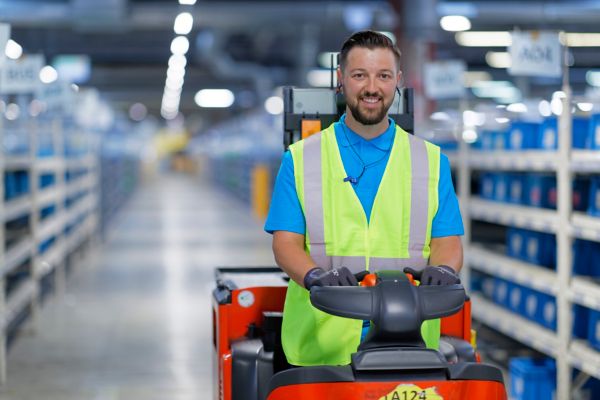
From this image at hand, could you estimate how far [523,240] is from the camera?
635 centimetres

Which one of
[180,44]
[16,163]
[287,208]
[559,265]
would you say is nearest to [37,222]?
[16,163]

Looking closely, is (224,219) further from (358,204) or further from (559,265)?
(358,204)

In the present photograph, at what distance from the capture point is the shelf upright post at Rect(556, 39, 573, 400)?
5336 mm

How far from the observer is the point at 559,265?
5480mm

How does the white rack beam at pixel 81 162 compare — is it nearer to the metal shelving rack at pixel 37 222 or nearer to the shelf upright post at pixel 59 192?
the metal shelving rack at pixel 37 222

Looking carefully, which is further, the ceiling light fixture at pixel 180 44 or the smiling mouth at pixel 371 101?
the ceiling light fixture at pixel 180 44

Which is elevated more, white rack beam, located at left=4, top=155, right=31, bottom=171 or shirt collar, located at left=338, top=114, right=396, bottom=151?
white rack beam, located at left=4, top=155, right=31, bottom=171

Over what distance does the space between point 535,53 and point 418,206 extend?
19.6ft

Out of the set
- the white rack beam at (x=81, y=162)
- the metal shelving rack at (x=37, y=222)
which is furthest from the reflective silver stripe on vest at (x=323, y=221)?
the white rack beam at (x=81, y=162)

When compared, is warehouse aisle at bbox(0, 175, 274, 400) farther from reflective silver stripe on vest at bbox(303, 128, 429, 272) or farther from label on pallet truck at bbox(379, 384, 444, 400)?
label on pallet truck at bbox(379, 384, 444, 400)

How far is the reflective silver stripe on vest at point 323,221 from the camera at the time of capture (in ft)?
8.95

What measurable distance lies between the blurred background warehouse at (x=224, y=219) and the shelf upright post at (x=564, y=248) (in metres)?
0.01

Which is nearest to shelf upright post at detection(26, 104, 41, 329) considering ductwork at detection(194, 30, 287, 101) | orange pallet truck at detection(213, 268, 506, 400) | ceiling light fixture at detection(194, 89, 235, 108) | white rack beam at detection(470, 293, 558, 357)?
white rack beam at detection(470, 293, 558, 357)

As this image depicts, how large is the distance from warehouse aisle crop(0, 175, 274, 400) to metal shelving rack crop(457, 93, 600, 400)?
2.10 metres
